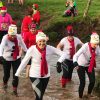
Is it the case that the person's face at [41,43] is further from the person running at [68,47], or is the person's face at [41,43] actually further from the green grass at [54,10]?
the green grass at [54,10]

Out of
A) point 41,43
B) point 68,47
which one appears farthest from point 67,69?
point 41,43

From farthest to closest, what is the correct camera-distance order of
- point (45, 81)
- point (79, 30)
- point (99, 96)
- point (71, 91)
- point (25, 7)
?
point (25, 7), point (79, 30), point (71, 91), point (99, 96), point (45, 81)

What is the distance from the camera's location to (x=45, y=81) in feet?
34.3

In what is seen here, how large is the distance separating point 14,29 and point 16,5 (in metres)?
19.1

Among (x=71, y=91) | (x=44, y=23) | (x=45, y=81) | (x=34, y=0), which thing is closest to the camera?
(x=45, y=81)

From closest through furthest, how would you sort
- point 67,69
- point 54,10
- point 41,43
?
point 41,43 → point 67,69 → point 54,10

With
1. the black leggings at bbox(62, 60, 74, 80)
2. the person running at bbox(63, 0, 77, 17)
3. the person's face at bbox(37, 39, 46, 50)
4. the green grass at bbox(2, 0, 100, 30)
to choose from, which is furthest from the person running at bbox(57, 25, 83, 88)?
the person running at bbox(63, 0, 77, 17)

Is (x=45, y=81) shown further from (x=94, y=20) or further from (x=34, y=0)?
(x=34, y=0)

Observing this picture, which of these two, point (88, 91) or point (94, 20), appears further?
point (94, 20)

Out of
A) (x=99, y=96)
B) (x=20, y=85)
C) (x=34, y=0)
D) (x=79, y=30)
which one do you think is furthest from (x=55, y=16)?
(x=99, y=96)

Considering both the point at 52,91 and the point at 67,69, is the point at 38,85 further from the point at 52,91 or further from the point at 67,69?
the point at 67,69

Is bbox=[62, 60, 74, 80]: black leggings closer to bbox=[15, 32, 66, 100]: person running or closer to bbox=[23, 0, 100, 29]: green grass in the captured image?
bbox=[15, 32, 66, 100]: person running

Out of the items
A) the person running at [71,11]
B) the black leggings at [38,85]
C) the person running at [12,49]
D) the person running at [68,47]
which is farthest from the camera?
the person running at [71,11]

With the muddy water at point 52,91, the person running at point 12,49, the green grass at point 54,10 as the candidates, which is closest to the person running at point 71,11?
the green grass at point 54,10
